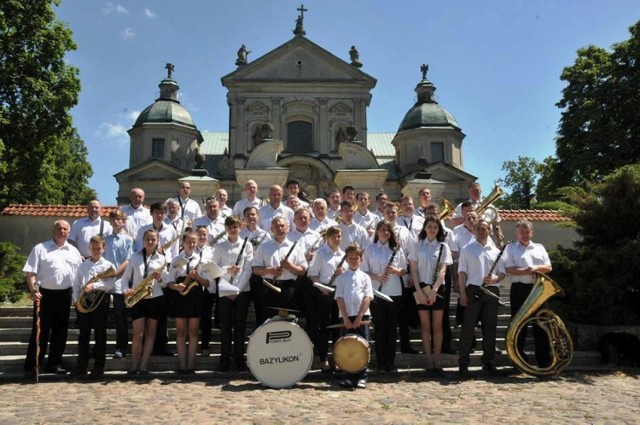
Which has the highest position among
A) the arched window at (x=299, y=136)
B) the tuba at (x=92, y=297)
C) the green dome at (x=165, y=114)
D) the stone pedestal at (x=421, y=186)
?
the green dome at (x=165, y=114)

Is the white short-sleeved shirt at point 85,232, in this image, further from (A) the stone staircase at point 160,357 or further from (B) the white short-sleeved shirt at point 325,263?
(B) the white short-sleeved shirt at point 325,263

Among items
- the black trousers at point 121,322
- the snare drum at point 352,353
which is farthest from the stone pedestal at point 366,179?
the snare drum at point 352,353

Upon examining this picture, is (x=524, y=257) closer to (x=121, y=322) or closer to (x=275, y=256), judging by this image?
(x=275, y=256)

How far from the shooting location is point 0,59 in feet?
55.1

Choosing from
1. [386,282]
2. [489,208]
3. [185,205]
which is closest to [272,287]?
[386,282]

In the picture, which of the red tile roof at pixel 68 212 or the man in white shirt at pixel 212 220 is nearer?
the man in white shirt at pixel 212 220

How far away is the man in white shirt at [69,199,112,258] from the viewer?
8047mm

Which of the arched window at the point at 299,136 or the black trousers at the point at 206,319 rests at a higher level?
the arched window at the point at 299,136

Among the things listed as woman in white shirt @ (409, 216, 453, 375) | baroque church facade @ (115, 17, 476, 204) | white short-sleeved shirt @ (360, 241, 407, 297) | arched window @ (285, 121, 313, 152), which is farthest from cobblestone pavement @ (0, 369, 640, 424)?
arched window @ (285, 121, 313, 152)

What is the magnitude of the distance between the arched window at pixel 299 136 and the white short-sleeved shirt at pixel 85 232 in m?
24.0

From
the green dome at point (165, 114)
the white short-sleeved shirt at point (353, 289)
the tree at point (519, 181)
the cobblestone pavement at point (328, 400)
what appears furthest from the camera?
the tree at point (519, 181)

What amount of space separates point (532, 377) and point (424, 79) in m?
32.7

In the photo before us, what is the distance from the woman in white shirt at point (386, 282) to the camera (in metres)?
6.52

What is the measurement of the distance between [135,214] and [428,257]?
4785mm
